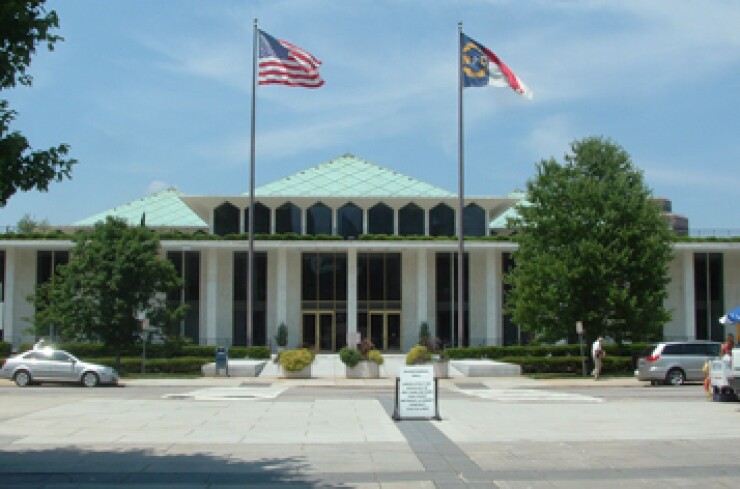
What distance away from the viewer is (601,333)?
36.6 meters

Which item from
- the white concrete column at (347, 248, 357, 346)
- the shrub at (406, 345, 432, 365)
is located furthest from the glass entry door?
the shrub at (406, 345, 432, 365)

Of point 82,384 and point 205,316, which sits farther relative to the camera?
point 205,316

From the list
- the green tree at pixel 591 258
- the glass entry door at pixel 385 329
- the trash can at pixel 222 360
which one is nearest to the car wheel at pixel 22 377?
the trash can at pixel 222 360

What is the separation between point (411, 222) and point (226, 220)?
1220cm

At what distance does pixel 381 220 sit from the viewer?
54.6 meters

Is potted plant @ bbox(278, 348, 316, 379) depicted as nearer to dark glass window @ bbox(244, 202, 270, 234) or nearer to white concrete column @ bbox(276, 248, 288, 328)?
white concrete column @ bbox(276, 248, 288, 328)

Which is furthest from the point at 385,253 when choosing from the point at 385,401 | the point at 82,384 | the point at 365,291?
the point at 385,401

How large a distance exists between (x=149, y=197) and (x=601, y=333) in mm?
40737

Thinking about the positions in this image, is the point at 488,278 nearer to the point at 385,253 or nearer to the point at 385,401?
the point at 385,253

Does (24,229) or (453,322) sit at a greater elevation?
(24,229)

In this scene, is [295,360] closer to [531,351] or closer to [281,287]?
[531,351]

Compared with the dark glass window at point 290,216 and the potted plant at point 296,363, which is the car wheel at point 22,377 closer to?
the potted plant at point 296,363

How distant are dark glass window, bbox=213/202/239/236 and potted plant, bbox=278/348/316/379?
20227 millimetres

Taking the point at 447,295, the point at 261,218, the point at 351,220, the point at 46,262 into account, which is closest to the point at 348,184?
the point at 351,220
